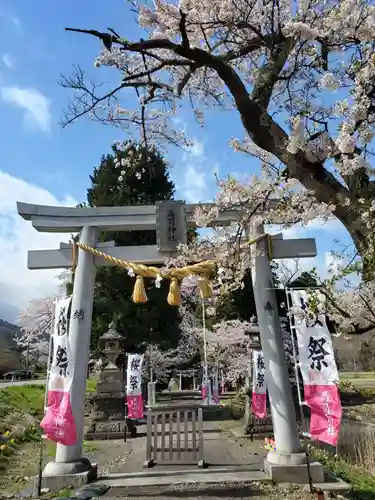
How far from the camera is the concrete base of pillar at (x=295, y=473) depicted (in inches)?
245

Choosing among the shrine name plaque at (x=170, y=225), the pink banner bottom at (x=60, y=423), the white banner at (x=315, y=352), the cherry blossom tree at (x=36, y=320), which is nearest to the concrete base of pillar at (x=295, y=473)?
the white banner at (x=315, y=352)

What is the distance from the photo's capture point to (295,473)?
6270 millimetres

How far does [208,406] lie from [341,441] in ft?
25.8

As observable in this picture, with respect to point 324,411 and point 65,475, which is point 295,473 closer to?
point 324,411

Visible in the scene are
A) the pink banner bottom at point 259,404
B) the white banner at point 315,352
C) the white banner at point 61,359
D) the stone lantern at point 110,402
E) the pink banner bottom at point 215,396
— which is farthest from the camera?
the pink banner bottom at point 215,396

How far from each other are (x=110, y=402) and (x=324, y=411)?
9.37m

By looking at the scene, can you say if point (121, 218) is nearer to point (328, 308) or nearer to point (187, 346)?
point (328, 308)

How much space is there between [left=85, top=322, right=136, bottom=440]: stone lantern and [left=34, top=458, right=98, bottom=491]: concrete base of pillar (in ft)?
21.1

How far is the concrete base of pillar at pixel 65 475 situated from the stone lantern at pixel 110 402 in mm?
6421

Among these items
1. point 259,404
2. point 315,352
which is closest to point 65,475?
point 315,352

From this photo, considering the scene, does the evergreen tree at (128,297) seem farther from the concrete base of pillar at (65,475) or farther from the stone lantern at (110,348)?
the concrete base of pillar at (65,475)

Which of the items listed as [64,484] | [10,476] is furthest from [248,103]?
[10,476]

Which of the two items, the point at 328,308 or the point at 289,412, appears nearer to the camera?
the point at 328,308

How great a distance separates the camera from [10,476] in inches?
311
